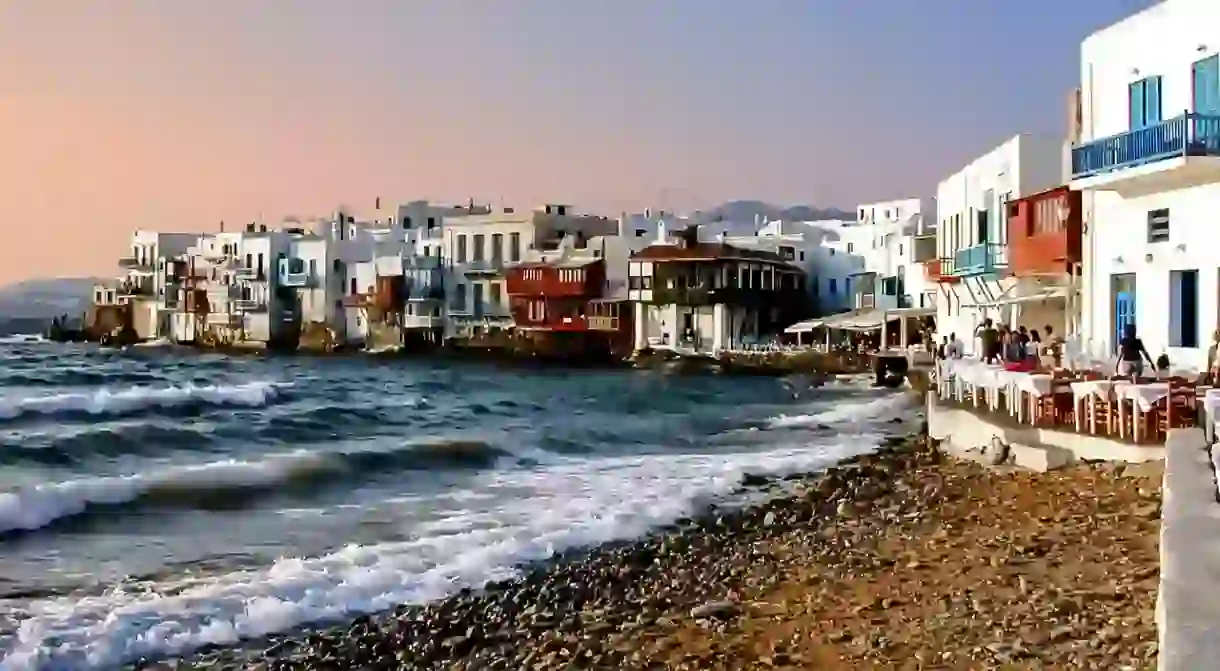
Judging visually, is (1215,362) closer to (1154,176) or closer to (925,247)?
(1154,176)

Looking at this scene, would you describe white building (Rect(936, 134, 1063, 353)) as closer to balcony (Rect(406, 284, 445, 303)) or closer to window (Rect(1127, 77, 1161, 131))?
window (Rect(1127, 77, 1161, 131))

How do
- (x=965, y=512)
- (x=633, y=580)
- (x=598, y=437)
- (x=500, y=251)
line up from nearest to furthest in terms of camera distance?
(x=633, y=580) < (x=965, y=512) < (x=598, y=437) < (x=500, y=251)

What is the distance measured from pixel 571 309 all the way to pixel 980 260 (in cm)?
4310

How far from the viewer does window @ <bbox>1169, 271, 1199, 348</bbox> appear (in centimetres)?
1700

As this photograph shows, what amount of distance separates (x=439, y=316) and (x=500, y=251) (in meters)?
6.43

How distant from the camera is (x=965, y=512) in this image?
12.0m

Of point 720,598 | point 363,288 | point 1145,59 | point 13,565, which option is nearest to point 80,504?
point 13,565

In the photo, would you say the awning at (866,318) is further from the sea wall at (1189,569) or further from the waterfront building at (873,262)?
the sea wall at (1189,569)

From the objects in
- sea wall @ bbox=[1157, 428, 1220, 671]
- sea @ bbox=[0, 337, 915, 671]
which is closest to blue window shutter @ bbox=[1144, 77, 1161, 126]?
sea @ bbox=[0, 337, 915, 671]

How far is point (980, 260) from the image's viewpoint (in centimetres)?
3097

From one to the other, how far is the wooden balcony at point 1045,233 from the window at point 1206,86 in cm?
535

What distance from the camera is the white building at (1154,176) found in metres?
16.4

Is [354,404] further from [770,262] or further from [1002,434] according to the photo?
[770,262]

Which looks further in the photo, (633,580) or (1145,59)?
(1145,59)
